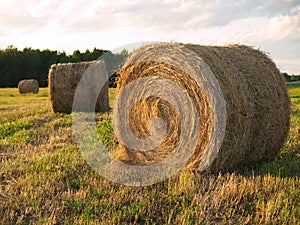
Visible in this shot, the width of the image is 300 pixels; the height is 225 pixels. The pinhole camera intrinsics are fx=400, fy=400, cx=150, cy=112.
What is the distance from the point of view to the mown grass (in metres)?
4.05

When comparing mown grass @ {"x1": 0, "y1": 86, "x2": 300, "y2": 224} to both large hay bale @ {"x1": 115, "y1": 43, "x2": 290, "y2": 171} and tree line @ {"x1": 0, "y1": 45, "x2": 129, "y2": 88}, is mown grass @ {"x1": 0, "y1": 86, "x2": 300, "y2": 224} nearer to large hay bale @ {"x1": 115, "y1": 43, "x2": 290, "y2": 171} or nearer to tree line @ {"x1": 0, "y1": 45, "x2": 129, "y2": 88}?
large hay bale @ {"x1": 115, "y1": 43, "x2": 290, "y2": 171}

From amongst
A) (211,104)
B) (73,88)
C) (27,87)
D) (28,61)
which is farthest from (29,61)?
(211,104)

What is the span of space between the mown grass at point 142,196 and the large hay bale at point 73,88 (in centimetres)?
782

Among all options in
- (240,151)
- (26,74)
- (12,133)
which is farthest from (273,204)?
(26,74)

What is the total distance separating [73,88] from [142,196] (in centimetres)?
1022

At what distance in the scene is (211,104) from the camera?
17.5ft

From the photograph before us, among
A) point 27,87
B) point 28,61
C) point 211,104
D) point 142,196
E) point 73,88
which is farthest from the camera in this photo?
point 28,61

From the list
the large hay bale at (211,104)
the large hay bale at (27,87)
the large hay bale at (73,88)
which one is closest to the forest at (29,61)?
the large hay bale at (27,87)

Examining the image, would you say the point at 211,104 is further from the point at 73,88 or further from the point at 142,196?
Answer: the point at 73,88

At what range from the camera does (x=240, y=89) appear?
5711mm

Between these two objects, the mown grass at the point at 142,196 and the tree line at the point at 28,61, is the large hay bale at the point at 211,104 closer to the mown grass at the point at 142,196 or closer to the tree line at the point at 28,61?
the mown grass at the point at 142,196

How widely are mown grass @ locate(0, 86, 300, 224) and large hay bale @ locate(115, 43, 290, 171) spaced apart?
37 cm

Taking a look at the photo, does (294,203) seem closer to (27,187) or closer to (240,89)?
(240,89)

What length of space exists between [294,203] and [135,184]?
1932 millimetres
